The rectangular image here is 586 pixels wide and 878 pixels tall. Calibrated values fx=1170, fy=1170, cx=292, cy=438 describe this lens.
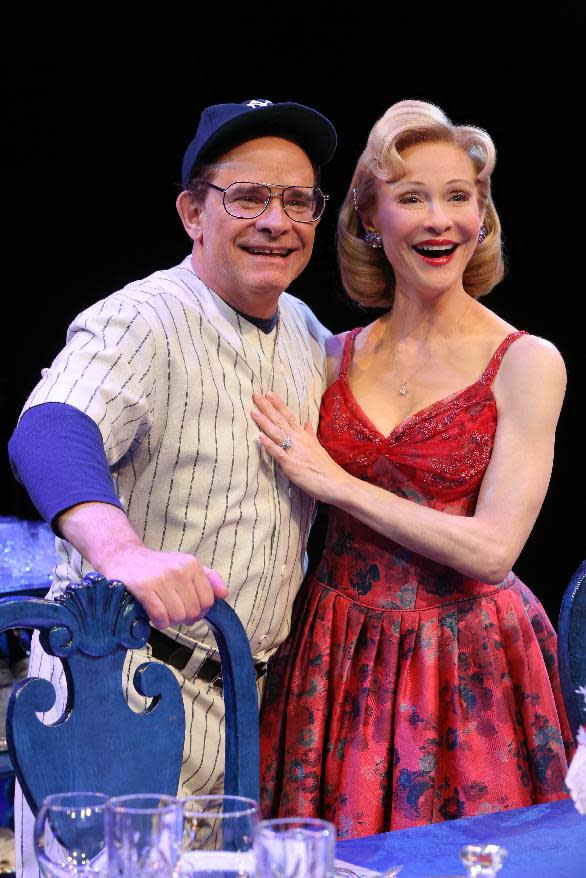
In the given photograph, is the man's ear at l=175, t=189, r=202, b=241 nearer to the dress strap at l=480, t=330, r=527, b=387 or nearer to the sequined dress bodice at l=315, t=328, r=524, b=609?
the sequined dress bodice at l=315, t=328, r=524, b=609

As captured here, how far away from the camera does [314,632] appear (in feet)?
6.85

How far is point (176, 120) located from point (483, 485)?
1.99 meters

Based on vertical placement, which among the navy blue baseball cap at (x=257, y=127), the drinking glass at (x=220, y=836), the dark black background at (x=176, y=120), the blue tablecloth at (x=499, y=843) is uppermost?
the dark black background at (x=176, y=120)

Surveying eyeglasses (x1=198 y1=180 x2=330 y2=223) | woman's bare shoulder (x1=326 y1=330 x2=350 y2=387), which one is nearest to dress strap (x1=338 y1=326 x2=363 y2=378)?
woman's bare shoulder (x1=326 y1=330 x2=350 y2=387)

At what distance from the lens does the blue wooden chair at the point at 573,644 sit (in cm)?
171

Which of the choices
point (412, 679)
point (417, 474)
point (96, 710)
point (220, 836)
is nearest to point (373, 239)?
point (417, 474)

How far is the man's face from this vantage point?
75.6 inches

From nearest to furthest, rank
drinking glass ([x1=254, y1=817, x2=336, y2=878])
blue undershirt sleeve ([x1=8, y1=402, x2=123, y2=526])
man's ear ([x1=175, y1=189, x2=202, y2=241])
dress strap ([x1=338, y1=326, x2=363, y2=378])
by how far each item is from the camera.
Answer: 1. drinking glass ([x1=254, y1=817, x2=336, y2=878])
2. blue undershirt sleeve ([x1=8, y1=402, x2=123, y2=526])
3. man's ear ([x1=175, y1=189, x2=202, y2=241])
4. dress strap ([x1=338, y1=326, x2=363, y2=378])

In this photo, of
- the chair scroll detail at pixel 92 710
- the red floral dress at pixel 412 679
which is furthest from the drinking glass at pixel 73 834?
the red floral dress at pixel 412 679

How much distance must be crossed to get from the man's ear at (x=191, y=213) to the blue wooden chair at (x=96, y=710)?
837 millimetres

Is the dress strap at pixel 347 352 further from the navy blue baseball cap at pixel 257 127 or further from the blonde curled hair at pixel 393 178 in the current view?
the navy blue baseball cap at pixel 257 127

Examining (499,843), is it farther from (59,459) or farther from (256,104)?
(256,104)

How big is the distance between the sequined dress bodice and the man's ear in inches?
17.0

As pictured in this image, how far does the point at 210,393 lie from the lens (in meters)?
1.83
